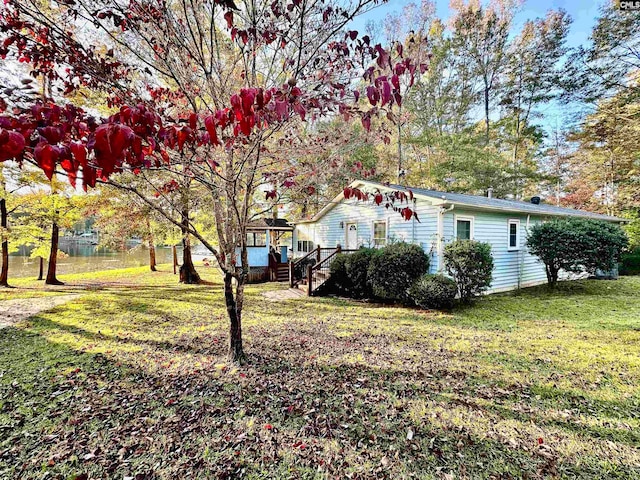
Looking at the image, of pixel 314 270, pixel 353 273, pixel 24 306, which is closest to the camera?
pixel 24 306

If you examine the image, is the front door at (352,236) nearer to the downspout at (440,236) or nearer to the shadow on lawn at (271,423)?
the downspout at (440,236)

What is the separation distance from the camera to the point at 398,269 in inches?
327

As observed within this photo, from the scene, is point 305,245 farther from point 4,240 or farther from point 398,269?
point 4,240

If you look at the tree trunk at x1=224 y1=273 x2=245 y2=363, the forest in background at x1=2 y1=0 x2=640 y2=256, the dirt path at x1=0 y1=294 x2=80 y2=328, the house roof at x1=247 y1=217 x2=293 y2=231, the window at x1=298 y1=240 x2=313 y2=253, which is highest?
the forest in background at x1=2 y1=0 x2=640 y2=256

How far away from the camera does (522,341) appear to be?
525 centimetres

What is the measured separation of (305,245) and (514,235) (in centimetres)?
994

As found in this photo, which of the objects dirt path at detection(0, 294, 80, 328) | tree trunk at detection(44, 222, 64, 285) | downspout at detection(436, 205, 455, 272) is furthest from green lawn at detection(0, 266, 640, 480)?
tree trunk at detection(44, 222, 64, 285)

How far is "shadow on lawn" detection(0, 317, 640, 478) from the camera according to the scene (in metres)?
2.39

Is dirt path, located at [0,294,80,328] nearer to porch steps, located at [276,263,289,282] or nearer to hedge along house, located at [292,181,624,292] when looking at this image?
porch steps, located at [276,263,289,282]

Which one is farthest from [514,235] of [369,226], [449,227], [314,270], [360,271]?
[314,270]

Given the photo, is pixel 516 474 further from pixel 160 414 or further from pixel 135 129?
pixel 135 129

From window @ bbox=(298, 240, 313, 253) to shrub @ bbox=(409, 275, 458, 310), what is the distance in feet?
27.9

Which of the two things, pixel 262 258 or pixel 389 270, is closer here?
pixel 389 270

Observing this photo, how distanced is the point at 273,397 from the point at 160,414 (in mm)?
1213
